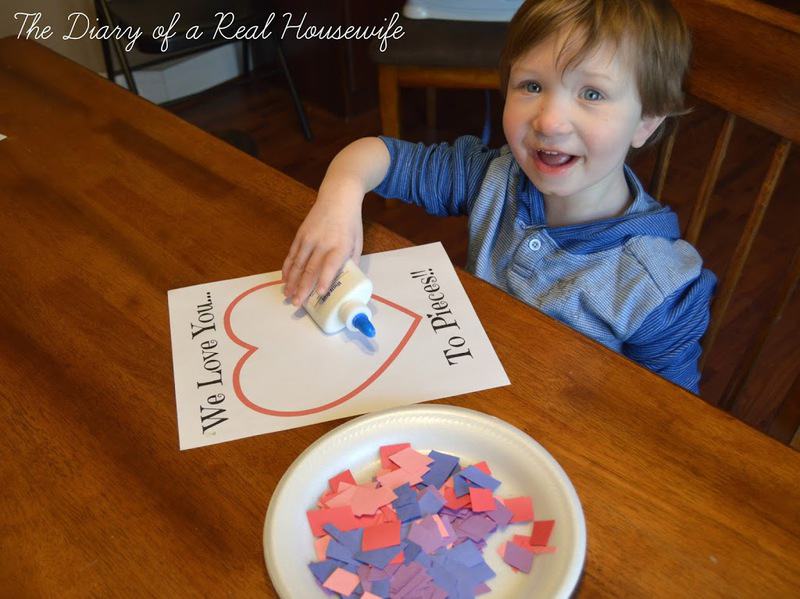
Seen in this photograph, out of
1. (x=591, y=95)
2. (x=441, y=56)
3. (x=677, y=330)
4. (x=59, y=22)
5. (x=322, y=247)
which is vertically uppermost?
(x=591, y=95)

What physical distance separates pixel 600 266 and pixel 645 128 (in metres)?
0.18

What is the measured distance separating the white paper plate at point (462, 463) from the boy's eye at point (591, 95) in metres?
0.41

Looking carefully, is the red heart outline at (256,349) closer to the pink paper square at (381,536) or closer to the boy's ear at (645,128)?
the pink paper square at (381,536)

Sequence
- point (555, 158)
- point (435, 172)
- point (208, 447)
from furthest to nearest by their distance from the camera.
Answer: point (435, 172) < point (555, 158) < point (208, 447)

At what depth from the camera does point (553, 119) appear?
31.0 inches

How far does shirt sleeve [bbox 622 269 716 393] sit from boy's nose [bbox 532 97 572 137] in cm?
23

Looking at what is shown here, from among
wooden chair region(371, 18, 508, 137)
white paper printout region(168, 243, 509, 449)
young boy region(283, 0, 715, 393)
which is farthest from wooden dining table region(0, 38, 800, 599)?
wooden chair region(371, 18, 508, 137)

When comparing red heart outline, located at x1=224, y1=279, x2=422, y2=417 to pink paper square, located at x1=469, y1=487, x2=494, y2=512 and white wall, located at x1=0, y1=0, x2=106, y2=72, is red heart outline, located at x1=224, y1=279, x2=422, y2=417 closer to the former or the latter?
pink paper square, located at x1=469, y1=487, x2=494, y2=512

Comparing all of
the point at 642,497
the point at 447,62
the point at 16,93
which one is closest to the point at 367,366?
the point at 642,497

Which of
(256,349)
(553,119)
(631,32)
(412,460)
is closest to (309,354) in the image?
(256,349)

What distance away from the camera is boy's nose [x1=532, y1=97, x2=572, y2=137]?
788 millimetres

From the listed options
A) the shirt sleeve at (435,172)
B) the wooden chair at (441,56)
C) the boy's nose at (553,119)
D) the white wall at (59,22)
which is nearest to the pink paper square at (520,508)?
the boy's nose at (553,119)

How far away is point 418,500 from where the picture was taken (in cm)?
54

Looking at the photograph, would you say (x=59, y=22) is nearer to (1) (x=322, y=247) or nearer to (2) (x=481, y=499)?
(1) (x=322, y=247)
